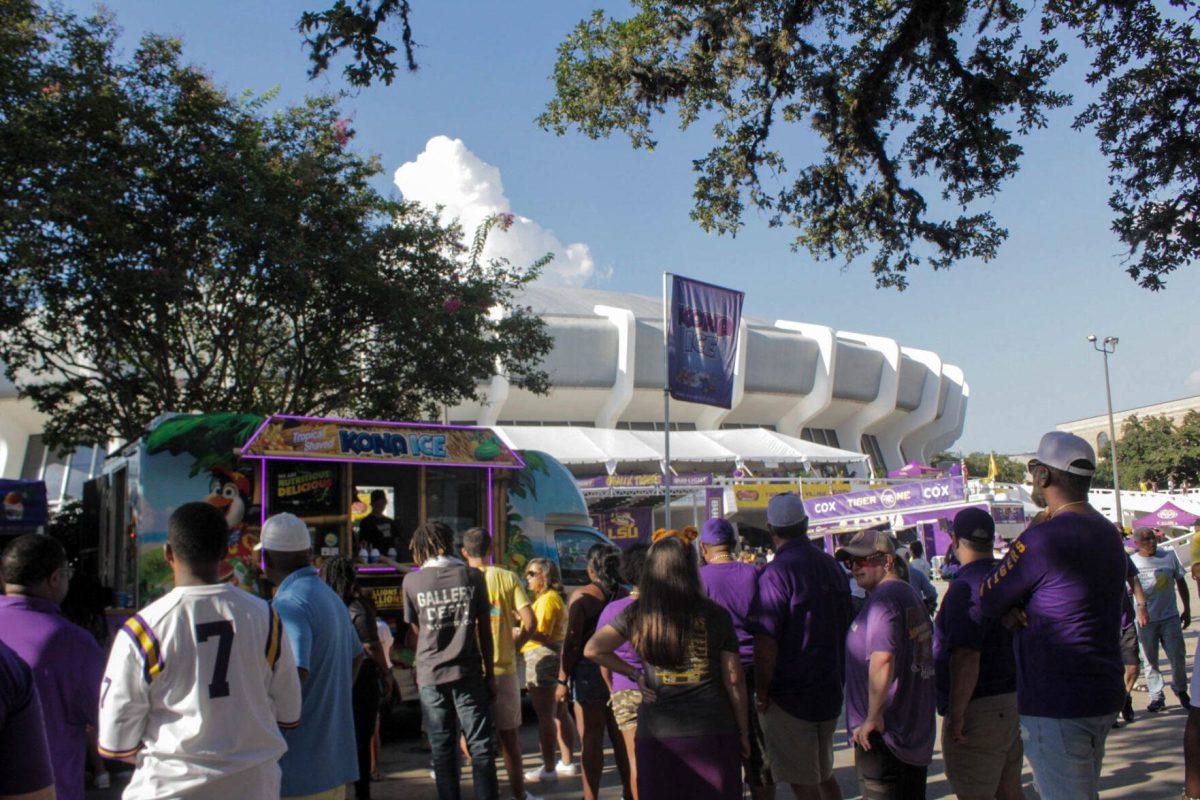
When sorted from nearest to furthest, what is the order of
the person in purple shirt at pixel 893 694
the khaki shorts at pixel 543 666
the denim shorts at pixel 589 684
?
the person in purple shirt at pixel 893 694 → the denim shorts at pixel 589 684 → the khaki shorts at pixel 543 666

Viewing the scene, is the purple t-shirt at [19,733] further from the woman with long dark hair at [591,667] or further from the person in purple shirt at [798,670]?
the woman with long dark hair at [591,667]

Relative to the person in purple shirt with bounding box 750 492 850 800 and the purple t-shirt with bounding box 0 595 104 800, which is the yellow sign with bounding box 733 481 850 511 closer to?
the person in purple shirt with bounding box 750 492 850 800

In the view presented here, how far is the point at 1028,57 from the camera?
9.75 m

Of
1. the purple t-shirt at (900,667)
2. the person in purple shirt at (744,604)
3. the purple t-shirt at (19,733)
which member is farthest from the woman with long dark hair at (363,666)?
the purple t-shirt at (19,733)

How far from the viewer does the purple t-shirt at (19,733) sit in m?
2.52

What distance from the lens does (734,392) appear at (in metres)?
48.7

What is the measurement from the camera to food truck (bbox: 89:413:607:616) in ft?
30.0

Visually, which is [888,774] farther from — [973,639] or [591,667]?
[591,667]

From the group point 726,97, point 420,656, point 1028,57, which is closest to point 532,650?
point 420,656

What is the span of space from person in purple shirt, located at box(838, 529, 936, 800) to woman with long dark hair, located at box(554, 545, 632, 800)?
1905 millimetres

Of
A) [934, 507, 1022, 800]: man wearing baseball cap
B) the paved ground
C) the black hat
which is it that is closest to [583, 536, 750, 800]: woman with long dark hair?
[934, 507, 1022, 800]: man wearing baseball cap

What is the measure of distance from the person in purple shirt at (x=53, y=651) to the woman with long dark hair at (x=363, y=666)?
115 inches

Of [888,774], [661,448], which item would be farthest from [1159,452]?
[888,774]

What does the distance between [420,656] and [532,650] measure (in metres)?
2.15
